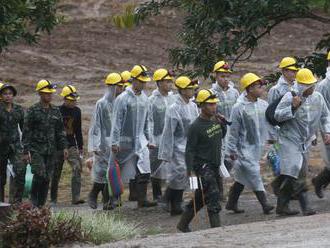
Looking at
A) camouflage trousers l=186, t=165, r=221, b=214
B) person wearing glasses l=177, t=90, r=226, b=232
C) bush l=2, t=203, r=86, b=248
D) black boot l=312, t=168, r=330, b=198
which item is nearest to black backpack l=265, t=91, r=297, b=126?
person wearing glasses l=177, t=90, r=226, b=232

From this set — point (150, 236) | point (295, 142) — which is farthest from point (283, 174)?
point (150, 236)

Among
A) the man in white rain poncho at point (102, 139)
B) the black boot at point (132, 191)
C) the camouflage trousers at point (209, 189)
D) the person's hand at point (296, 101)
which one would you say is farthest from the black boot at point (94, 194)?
the person's hand at point (296, 101)

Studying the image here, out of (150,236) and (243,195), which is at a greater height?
(243,195)

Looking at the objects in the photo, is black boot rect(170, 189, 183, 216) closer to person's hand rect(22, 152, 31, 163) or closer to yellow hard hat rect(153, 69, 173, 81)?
yellow hard hat rect(153, 69, 173, 81)

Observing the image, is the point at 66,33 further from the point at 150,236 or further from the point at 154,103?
the point at 150,236

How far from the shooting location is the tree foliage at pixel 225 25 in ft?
59.1

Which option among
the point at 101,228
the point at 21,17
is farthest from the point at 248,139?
the point at 101,228

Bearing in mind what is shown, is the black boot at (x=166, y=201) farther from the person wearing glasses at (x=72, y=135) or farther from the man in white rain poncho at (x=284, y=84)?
the person wearing glasses at (x=72, y=135)

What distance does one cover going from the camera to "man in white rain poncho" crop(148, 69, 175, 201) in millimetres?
17641

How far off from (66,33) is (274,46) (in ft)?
25.1

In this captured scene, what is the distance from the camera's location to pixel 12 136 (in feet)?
56.4

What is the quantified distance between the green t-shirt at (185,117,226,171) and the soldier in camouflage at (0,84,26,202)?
323 cm

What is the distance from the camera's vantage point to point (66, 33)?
4391 centimetres

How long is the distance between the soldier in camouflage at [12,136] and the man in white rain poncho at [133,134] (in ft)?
4.48
